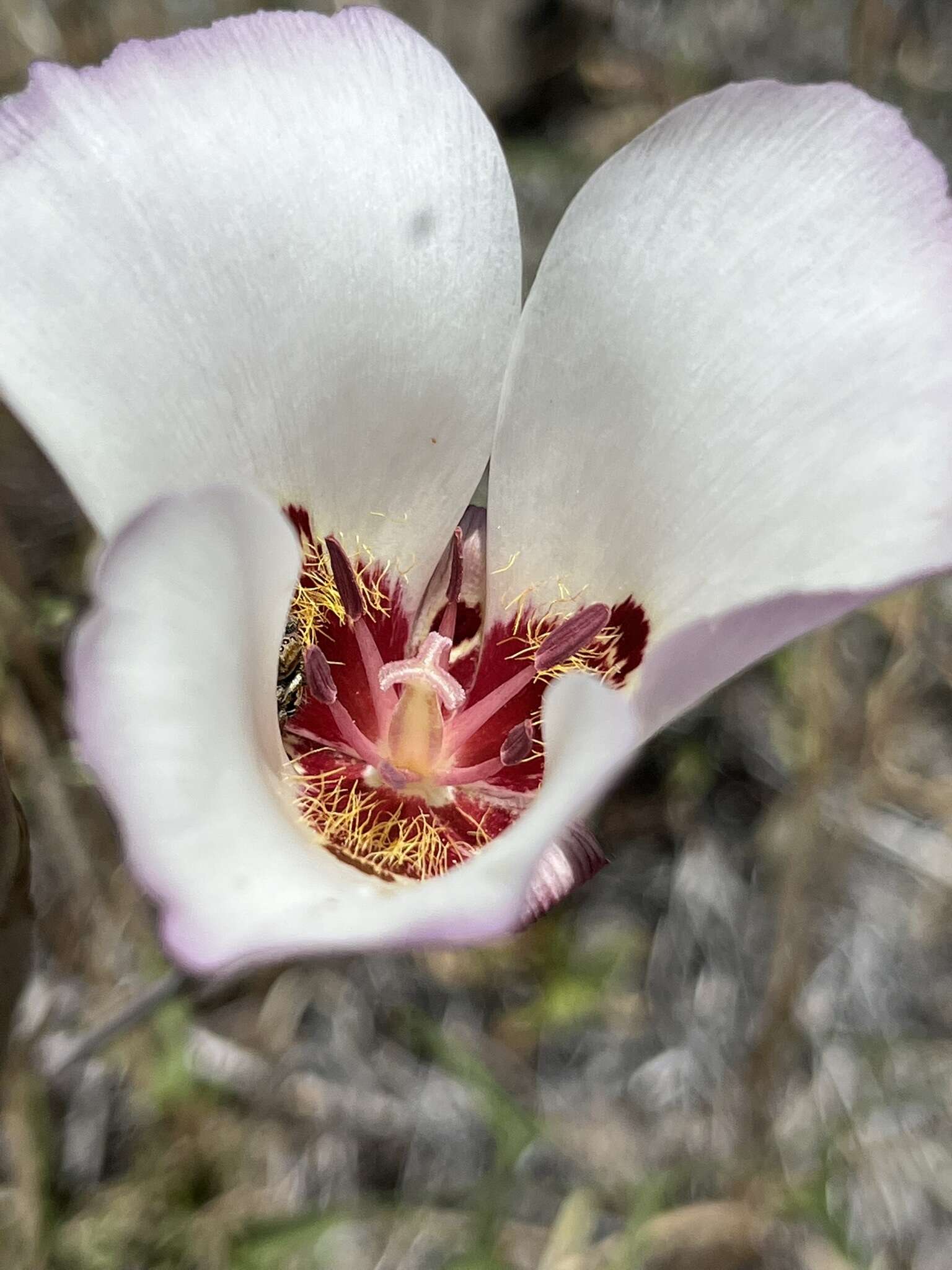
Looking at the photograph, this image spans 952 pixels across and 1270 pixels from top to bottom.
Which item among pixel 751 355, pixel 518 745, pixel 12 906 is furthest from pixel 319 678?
pixel 751 355

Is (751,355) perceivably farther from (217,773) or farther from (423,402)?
(217,773)

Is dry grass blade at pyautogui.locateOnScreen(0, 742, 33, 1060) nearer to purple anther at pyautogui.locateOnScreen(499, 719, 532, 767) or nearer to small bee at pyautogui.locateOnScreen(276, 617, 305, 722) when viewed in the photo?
small bee at pyautogui.locateOnScreen(276, 617, 305, 722)

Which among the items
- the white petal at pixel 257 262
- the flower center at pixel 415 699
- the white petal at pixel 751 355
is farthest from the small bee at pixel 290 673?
the white petal at pixel 751 355

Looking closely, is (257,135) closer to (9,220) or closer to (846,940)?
(9,220)

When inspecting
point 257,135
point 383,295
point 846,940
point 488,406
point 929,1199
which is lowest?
point 929,1199

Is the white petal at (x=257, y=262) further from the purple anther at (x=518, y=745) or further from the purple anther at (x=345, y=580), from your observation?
the purple anther at (x=518, y=745)

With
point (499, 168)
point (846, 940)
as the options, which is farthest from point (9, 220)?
point (846, 940)
